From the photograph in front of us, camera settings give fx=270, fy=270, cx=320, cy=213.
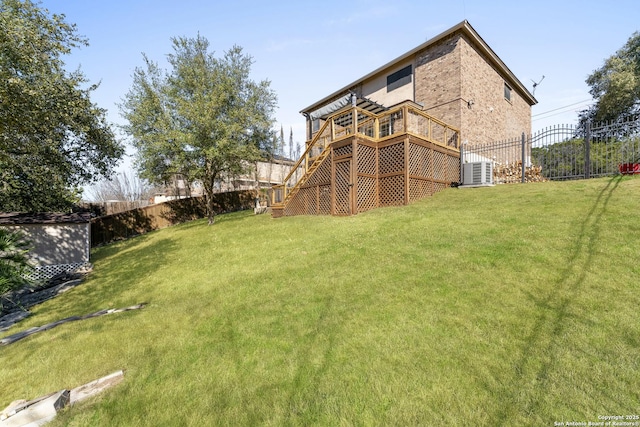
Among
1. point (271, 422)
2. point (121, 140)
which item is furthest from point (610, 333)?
point (121, 140)

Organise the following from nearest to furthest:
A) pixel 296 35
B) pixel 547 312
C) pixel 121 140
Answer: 1. pixel 547 312
2. pixel 296 35
3. pixel 121 140

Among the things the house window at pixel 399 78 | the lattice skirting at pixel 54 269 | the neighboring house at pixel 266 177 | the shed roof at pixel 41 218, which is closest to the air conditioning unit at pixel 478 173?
the house window at pixel 399 78

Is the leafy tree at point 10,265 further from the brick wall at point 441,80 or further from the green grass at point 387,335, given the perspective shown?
the brick wall at point 441,80

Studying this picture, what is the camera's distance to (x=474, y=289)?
419 centimetres

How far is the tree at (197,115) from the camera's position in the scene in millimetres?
13797

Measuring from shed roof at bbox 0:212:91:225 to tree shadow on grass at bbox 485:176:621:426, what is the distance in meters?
16.3

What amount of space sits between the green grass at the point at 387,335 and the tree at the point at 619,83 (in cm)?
2159

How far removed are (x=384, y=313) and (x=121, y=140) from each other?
57.9ft

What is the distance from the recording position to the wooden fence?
18.4m

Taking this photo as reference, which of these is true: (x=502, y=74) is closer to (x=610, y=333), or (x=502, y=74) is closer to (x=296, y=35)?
→ (x=296, y=35)

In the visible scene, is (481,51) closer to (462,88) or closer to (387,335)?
(462,88)

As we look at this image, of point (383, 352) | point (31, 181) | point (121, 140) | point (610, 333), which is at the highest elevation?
point (121, 140)

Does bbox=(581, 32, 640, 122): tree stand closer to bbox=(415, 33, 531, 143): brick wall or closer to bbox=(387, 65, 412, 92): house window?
bbox=(415, 33, 531, 143): brick wall

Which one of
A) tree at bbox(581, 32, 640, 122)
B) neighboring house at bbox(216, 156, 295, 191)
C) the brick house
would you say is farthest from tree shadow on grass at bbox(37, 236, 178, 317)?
tree at bbox(581, 32, 640, 122)
